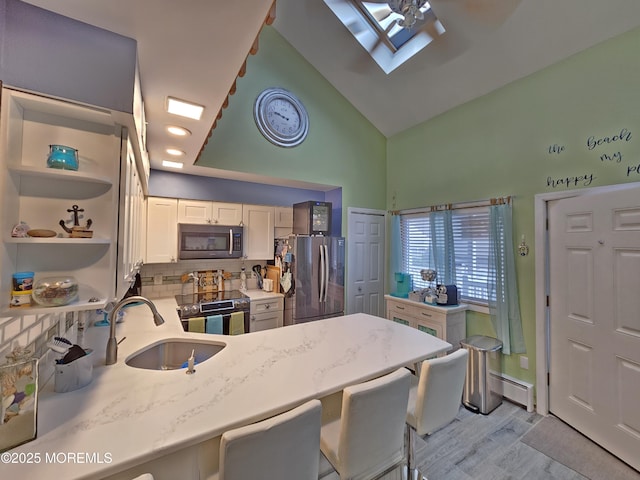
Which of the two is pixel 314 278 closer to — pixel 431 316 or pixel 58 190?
pixel 431 316

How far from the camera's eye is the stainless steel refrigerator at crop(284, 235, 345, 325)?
325 centimetres

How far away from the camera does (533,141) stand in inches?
102

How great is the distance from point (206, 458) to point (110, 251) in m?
0.98

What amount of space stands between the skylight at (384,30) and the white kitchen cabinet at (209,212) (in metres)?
2.48

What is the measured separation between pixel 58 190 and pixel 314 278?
8.48 ft

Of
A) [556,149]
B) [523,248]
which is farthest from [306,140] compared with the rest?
[523,248]

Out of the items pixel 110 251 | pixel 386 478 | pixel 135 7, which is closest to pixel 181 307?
pixel 110 251

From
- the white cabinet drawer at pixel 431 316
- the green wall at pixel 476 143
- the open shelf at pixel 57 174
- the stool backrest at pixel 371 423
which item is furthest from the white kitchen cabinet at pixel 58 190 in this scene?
the white cabinet drawer at pixel 431 316

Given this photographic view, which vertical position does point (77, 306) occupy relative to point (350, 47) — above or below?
below

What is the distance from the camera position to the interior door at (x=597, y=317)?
188 cm

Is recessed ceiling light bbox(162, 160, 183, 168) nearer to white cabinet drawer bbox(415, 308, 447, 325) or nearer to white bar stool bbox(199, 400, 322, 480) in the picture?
white bar stool bbox(199, 400, 322, 480)

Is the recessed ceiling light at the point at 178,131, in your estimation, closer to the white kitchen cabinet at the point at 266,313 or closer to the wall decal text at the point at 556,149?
the white kitchen cabinet at the point at 266,313

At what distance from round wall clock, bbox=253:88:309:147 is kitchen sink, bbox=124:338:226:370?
251 centimetres

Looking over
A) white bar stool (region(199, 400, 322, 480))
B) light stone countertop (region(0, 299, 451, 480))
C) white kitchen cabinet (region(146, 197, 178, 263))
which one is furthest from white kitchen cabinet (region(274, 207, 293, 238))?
white bar stool (region(199, 400, 322, 480))
